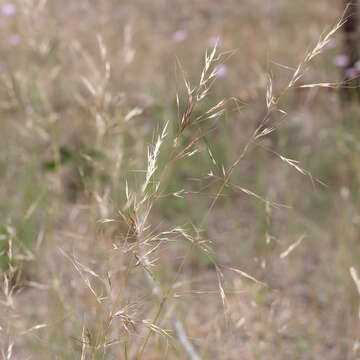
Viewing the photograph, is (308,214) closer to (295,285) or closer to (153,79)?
(295,285)

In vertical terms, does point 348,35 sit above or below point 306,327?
above

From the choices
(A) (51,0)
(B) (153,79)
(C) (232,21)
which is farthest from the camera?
(A) (51,0)

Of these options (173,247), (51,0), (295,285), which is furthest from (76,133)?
(51,0)

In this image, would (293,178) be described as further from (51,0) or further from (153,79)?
(51,0)

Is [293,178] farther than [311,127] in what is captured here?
No

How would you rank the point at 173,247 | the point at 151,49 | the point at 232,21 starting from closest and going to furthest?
the point at 173,247 < the point at 151,49 < the point at 232,21

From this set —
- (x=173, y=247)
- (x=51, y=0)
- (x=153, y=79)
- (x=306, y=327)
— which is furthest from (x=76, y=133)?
(x=51, y=0)
